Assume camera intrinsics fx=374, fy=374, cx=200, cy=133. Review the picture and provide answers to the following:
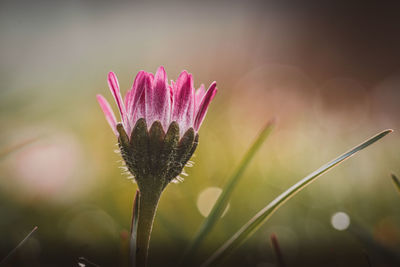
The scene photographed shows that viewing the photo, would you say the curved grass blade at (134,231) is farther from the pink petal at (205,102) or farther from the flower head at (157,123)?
the pink petal at (205,102)

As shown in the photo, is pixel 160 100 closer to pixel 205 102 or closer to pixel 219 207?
pixel 205 102

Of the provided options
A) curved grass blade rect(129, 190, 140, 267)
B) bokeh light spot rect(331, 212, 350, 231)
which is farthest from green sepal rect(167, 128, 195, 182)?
bokeh light spot rect(331, 212, 350, 231)

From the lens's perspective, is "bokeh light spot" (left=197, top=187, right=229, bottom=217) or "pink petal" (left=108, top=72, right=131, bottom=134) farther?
"bokeh light spot" (left=197, top=187, right=229, bottom=217)

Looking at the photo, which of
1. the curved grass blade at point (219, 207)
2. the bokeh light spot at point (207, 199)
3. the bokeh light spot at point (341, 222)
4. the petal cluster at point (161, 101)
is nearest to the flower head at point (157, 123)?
the petal cluster at point (161, 101)

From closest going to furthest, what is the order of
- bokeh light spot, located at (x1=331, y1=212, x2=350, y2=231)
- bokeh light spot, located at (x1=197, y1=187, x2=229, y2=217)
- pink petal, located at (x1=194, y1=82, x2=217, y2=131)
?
pink petal, located at (x1=194, y1=82, x2=217, y2=131), bokeh light spot, located at (x1=331, y1=212, x2=350, y2=231), bokeh light spot, located at (x1=197, y1=187, x2=229, y2=217)

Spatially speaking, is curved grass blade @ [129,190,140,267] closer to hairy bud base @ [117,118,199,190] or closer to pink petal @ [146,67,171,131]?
hairy bud base @ [117,118,199,190]

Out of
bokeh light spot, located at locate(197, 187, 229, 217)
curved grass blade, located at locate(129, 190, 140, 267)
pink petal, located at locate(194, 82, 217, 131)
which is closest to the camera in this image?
curved grass blade, located at locate(129, 190, 140, 267)
